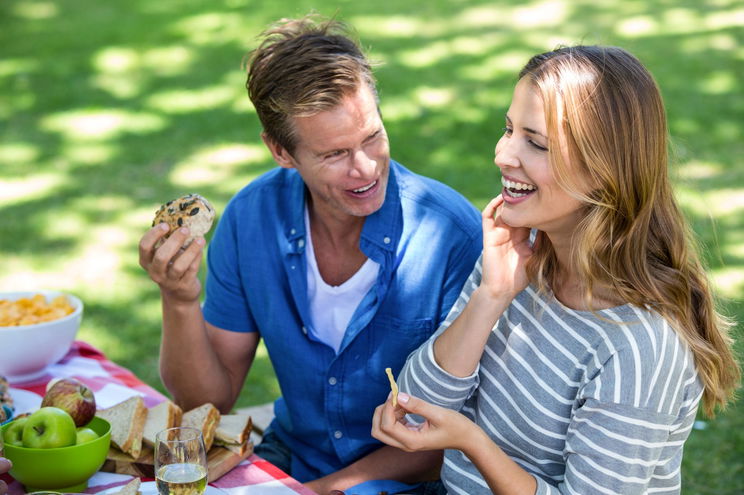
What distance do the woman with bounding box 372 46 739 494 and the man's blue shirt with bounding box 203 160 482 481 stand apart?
13.6 inches

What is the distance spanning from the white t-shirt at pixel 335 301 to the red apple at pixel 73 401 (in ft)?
2.32

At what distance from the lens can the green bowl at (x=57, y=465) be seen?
2.12 m

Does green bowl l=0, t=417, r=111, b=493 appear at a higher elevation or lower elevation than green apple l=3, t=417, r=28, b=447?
lower

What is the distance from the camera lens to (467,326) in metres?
2.30

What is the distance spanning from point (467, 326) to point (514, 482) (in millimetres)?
381

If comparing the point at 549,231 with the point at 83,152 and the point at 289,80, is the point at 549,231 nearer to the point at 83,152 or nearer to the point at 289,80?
the point at 289,80

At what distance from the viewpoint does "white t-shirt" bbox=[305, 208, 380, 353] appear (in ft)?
9.16

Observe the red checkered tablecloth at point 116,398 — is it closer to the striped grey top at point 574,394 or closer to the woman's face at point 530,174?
the striped grey top at point 574,394

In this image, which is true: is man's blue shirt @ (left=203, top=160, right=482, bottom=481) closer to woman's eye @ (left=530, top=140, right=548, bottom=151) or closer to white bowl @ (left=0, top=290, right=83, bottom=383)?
white bowl @ (left=0, top=290, right=83, bottom=383)

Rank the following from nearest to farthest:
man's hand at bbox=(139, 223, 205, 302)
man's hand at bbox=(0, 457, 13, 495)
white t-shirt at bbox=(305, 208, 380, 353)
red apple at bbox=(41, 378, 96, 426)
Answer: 1. man's hand at bbox=(0, 457, 13, 495)
2. red apple at bbox=(41, 378, 96, 426)
3. man's hand at bbox=(139, 223, 205, 302)
4. white t-shirt at bbox=(305, 208, 380, 353)

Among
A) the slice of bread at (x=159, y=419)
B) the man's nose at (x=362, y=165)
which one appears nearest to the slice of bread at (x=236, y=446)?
the slice of bread at (x=159, y=419)

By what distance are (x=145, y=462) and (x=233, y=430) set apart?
22 centimetres

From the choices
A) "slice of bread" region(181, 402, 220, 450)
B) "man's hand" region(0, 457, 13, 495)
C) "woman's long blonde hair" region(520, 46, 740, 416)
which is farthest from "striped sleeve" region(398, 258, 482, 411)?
"man's hand" region(0, 457, 13, 495)

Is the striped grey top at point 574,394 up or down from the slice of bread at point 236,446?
up
